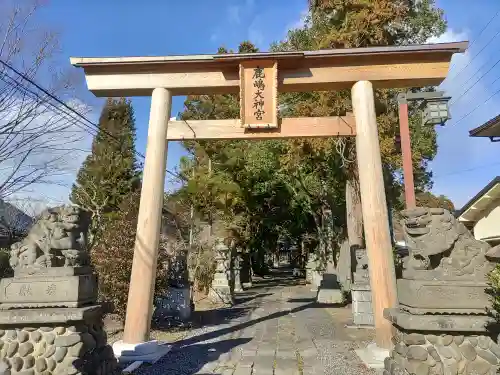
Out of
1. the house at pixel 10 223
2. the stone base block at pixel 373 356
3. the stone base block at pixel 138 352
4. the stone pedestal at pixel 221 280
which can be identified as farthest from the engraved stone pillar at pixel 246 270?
the stone base block at pixel 373 356

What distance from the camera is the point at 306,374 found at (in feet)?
18.1

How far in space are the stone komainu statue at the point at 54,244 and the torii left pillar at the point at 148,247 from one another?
1943 mm

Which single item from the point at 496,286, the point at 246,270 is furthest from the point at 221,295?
the point at 496,286

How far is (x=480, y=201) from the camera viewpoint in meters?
9.73

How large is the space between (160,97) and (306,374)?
529 centimetres

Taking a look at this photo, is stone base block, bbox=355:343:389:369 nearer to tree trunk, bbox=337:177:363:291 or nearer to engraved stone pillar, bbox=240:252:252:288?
tree trunk, bbox=337:177:363:291

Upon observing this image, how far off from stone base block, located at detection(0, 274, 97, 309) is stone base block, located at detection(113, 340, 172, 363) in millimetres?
2162

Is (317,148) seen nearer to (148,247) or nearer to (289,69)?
(289,69)

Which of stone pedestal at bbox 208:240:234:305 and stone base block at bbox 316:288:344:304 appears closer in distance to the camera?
stone base block at bbox 316:288:344:304

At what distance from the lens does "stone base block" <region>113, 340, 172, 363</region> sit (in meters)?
6.34

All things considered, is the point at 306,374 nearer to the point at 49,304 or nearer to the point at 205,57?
the point at 49,304

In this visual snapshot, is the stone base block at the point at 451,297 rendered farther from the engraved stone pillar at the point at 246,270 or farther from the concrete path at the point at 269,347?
the engraved stone pillar at the point at 246,270

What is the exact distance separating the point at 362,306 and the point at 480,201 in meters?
3.82

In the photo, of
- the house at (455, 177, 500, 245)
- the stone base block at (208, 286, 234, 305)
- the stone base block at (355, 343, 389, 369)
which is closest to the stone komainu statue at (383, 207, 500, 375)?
the stone base block at (355, 343, 389, 369)
